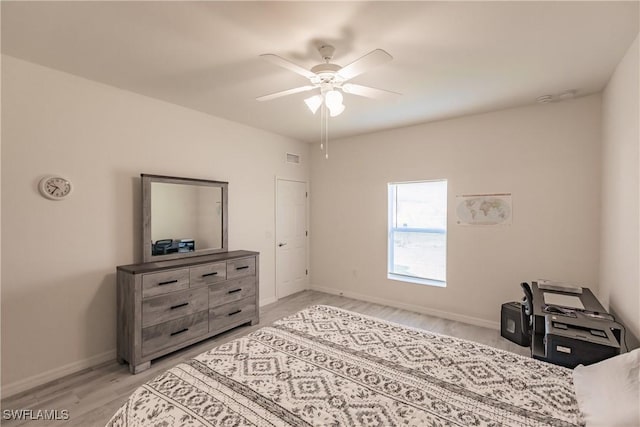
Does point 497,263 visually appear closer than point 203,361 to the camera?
No

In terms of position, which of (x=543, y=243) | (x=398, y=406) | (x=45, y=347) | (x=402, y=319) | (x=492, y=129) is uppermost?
(x=492, y=129)

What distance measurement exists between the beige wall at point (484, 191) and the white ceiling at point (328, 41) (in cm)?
53

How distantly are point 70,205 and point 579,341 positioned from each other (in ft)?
13.6

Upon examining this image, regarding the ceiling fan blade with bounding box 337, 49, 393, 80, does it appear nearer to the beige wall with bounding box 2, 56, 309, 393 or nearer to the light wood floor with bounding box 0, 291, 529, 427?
the beige wall with bounding box 2, 56, 309, 393

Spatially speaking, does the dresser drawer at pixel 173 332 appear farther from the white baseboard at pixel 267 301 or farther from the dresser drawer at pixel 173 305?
the white baseboard at pixel 267 301

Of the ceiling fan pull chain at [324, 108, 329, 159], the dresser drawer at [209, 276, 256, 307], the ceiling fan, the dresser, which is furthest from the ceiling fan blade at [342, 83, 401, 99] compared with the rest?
the dresser drawer at [209, 276, 256, 307]

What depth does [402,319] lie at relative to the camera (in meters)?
3.98

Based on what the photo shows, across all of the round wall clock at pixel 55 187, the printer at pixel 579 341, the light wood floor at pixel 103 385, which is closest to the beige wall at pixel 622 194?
the printer at pixel 579 341

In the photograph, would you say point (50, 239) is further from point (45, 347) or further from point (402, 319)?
point (402, 319)

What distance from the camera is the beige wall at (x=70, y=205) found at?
2.40 m

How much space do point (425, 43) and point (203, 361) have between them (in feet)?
8.55

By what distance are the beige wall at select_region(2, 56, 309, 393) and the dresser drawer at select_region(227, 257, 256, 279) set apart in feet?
3.22

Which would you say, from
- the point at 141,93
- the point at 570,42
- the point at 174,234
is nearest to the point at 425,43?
the point at 570,42

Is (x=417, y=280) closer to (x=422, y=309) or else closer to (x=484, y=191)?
(x=422, y=309)
